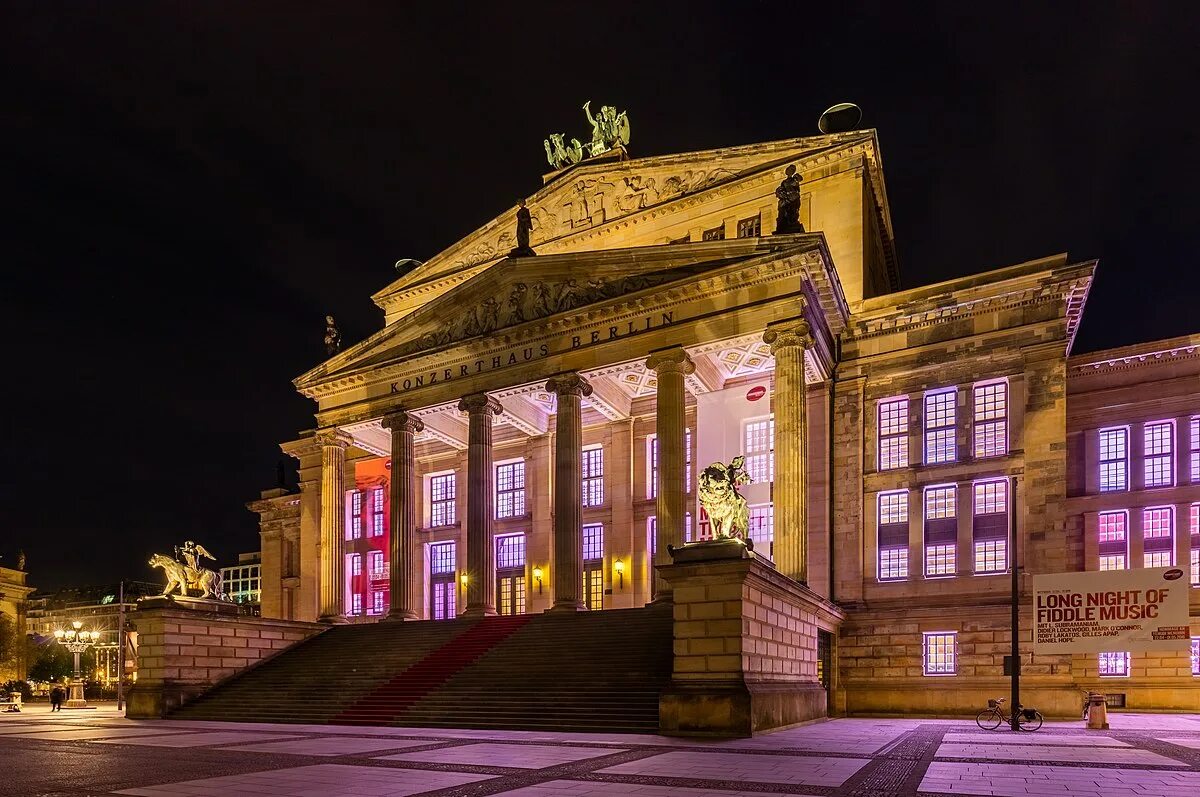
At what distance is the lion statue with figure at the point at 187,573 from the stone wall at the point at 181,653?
118 cm

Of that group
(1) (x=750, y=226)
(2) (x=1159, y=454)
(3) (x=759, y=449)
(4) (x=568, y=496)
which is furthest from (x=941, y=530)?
(1) (x=750, y=226)

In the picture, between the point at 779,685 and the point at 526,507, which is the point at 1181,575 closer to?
the point at 779,685

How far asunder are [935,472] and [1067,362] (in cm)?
661

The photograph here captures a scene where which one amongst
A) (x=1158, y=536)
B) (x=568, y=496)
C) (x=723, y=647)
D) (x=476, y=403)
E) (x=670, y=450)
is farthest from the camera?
(x=476, y=403)

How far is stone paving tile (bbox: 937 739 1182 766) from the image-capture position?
54.4 feet

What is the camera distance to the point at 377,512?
4994 centimetres

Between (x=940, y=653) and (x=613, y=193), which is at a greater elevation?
(x=613, y=193)

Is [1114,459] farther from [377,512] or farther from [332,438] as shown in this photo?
[377,512]

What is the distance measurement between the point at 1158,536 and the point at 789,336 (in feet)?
50.5

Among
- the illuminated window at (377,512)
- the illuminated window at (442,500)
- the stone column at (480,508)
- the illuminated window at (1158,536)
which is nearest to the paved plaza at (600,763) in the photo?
the illuminated window at (1158,536)

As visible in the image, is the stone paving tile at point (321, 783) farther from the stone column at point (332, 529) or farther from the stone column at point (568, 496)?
the stone column at point (332, 529)

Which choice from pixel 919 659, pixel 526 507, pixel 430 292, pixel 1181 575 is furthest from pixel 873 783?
pixel 430 292

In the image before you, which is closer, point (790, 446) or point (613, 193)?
point (790, 446)

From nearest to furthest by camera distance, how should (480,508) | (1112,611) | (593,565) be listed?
(1112,611)
(480,508)
(593,565)
